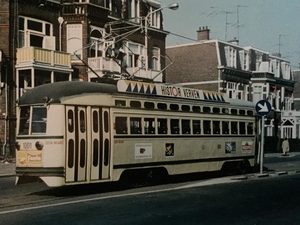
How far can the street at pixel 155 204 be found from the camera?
974 centimetres

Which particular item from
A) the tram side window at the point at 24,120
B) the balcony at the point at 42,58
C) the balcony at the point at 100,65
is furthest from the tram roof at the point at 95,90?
the balcony at the point at 100,65

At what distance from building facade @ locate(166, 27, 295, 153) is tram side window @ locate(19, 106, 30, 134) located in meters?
38.9

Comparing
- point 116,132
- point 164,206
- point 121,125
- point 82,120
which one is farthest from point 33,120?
point 164,206

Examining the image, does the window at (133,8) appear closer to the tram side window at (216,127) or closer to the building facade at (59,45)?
the building facade at (59,45)

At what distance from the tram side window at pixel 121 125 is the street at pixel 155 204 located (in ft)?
5.82

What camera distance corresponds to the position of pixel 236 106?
67.9ft

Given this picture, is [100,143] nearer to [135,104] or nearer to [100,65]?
[135,104]

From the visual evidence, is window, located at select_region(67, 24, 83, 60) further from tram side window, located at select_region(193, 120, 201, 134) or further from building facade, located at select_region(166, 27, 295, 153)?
building facade, located at select_region(166, 27, 295, 153)

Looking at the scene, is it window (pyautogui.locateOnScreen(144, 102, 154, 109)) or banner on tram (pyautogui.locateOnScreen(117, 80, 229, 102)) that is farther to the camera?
window (pyautogui.locateOnScreen(144, 102, 154, 109))

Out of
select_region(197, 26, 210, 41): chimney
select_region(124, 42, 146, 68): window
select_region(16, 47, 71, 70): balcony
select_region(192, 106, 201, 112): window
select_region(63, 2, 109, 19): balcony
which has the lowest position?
select_region(192, 106, 201, 112): window

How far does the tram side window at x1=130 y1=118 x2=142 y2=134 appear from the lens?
1541 centimetres

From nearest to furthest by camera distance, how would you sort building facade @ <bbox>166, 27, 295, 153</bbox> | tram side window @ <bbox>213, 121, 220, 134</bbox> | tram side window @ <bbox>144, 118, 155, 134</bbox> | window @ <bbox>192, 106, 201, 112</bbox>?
tram side window @ <bbox>144, 118, 155, 134</bbox> < window @ <bbox>192, 106, 201, 112</bbox> < tram side window @ <bbox>213, 121, 220, 134</bbox> < building facade @ <bbox>166, 27, 295, 153</bbox>

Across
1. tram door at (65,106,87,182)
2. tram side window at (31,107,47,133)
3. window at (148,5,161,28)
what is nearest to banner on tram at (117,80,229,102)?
tram door at (65,106,87,182)

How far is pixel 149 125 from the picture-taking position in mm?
16078
